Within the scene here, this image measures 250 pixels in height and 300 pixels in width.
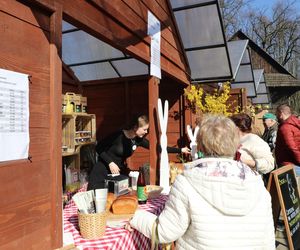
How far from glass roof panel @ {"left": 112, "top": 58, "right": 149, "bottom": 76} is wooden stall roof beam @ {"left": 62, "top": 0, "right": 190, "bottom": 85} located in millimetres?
1745

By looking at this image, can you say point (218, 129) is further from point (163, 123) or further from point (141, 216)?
point (163, 123)

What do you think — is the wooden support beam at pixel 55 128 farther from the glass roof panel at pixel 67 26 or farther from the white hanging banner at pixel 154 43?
the glass roof panel at pixel 67 26

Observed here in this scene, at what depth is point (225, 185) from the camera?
182 cm

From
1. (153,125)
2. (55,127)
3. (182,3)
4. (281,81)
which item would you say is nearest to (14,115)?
(55,127)

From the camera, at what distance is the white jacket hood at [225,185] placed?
5.97ft

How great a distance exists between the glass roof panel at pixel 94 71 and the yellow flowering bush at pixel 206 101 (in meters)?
1.42

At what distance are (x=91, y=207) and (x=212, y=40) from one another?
4108mm

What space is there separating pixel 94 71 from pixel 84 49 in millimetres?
802

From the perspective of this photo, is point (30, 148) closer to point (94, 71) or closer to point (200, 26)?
point (200, 26)

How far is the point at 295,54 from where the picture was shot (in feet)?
114

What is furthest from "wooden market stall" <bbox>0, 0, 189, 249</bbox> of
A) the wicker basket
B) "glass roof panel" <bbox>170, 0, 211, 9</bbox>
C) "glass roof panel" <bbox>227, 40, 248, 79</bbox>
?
"glass roof panel" <bbox>227, 40, 248, 79</bbox>

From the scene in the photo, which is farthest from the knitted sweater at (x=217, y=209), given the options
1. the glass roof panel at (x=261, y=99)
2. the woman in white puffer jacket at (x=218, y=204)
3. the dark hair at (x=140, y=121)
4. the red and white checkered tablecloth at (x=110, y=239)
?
the glass roof panel at (x=261, y=99)

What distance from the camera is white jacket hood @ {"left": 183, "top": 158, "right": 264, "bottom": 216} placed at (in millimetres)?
1818

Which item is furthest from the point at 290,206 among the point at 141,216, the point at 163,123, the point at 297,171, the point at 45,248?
the point at 45,248
